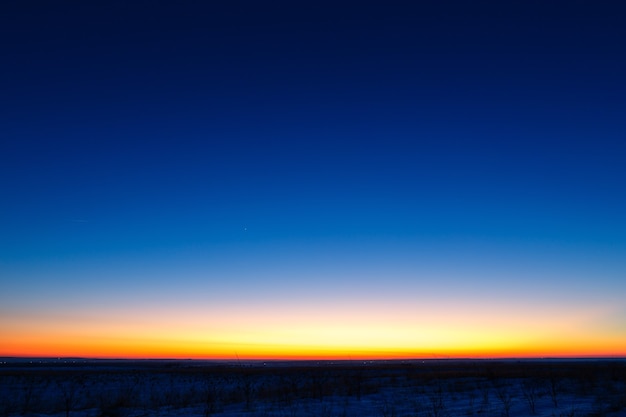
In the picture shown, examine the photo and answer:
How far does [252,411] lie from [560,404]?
683 cm

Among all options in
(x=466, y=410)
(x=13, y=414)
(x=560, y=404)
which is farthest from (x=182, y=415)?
(x=560, y=404)

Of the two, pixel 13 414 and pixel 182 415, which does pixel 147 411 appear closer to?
pixel 182 415

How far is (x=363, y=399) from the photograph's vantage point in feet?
44.9

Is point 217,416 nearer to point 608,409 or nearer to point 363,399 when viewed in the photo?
point 363,399

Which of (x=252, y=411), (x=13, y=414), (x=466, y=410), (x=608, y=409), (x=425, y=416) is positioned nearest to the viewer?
(x=608, y=409)

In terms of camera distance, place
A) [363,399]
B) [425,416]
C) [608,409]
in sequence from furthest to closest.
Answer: [363,399], [425,416], [608,409]

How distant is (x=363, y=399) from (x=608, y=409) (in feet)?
21.4

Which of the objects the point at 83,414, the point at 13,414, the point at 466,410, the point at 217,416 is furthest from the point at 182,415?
the point at 466,410

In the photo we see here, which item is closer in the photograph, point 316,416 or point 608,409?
point 608,409

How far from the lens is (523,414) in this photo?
9.09m

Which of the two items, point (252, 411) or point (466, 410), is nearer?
point (466, 410)

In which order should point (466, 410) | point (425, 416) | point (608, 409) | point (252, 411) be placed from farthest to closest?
point (252, 411) < point (466, 410) < point (425, 416) < point (608, 409)

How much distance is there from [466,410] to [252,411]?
4.81m

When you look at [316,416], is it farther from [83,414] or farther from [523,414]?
[83,414]
